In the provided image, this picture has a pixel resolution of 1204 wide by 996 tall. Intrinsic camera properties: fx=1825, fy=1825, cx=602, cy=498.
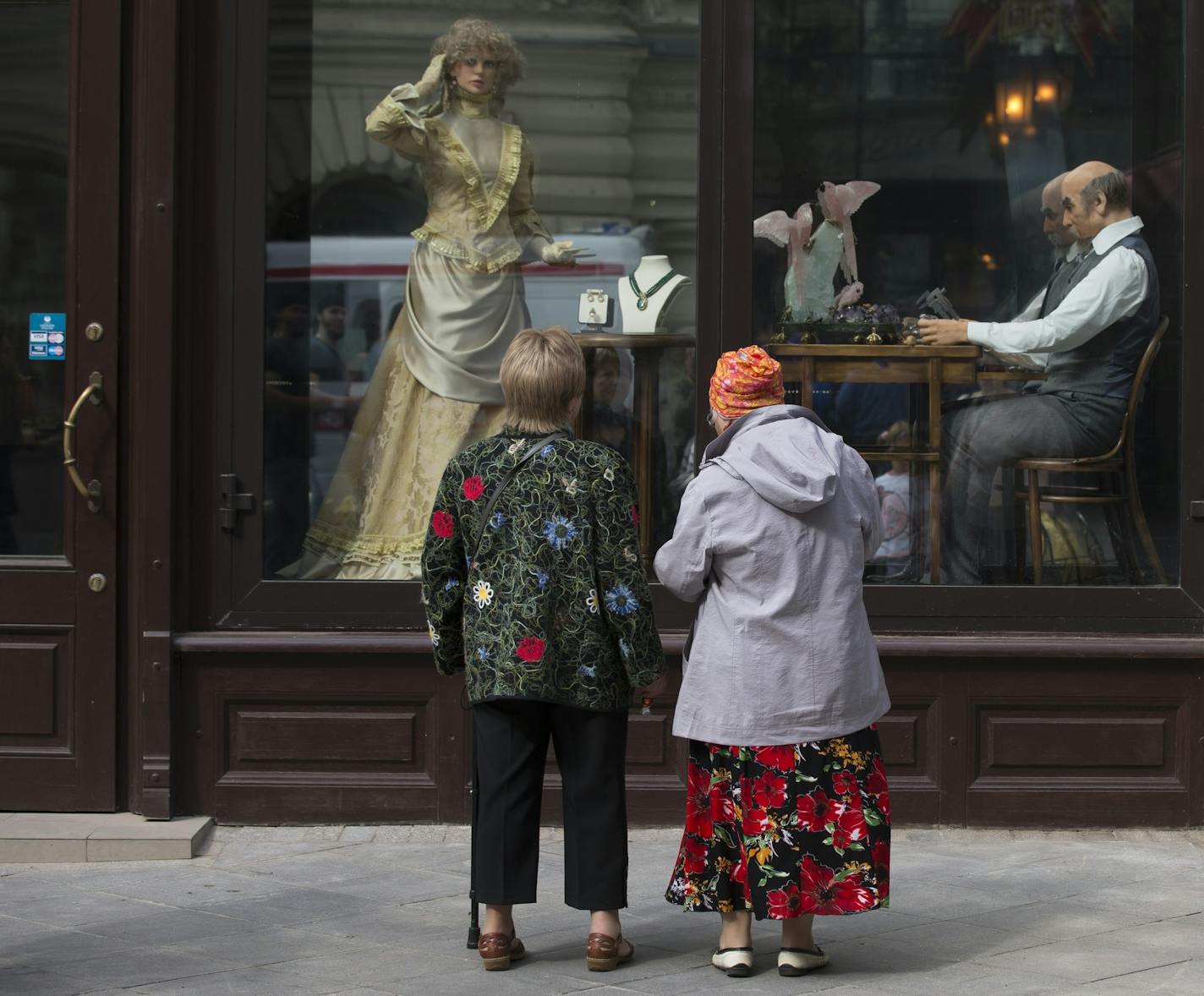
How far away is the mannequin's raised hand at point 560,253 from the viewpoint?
7.23 metres

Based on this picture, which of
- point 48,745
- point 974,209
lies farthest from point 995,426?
point 48,745

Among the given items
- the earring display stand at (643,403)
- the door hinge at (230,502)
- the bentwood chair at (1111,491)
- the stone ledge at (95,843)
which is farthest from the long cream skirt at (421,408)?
the bentwood chair at (1111,491)

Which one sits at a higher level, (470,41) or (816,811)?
(470,41)

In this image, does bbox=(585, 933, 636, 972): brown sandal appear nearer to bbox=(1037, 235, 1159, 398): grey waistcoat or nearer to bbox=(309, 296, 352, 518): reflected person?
bbox=(309, 296, 352, 518): reflected person

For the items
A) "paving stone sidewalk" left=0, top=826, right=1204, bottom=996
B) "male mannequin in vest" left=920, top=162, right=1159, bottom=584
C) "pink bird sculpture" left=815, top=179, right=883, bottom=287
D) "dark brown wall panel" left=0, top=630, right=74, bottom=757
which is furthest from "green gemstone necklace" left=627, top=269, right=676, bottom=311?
"dark brown wall panel" left=0, top=630, right=74, bottom=757

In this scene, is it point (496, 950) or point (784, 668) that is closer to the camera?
point (784, 668)

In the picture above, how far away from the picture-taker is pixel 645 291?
7109 millimetres

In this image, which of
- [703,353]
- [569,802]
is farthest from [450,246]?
[569,802]

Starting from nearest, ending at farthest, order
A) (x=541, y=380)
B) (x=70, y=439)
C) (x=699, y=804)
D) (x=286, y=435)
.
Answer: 1. (x=541, y=380)
2. (x=699, y=804)
3. (x=70, y=439)
4. (x=286, y=435)

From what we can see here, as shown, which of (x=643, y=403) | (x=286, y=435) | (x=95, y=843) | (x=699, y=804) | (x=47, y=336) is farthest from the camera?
(x=643, y=403)

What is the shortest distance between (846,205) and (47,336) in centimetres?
311

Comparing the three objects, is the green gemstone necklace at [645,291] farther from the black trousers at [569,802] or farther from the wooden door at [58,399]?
the black trousers at [569,802]

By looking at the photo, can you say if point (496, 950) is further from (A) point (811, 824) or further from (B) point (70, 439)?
(B) point (70, 439)

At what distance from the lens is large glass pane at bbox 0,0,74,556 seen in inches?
272
